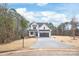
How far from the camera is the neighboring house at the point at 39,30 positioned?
8.24 ft

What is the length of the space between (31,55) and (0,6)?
503mm

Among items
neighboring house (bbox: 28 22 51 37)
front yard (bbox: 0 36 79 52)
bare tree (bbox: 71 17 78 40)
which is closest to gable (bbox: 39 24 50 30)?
neighboring house (bbox: 28 22 51 37)

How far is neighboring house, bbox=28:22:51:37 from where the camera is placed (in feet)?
8.24

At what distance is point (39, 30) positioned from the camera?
8.30 feet

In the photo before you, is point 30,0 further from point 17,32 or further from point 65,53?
point 65,53

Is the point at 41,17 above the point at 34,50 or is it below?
above

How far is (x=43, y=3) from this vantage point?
251 cm

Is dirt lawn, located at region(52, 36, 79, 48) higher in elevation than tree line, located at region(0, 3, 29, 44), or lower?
lower

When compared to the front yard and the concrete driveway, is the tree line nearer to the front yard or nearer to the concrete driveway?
Answer: the front yard

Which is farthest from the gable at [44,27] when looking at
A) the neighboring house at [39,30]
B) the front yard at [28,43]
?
the front yard at [28,43]

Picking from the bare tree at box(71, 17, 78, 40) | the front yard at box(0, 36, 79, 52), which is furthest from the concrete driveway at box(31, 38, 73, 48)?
the bare tree at box(71, 17, 78, 40)

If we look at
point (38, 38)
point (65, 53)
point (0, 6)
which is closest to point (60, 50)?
point (65, 53)

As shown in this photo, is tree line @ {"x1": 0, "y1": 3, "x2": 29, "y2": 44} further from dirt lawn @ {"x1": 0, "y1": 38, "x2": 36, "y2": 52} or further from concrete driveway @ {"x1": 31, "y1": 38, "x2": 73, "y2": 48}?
concrete driveway @ {"x1": 31, "y1": 38, "x2": 73, "y2": 48}

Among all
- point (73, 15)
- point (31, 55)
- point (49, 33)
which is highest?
point (73, 15)
